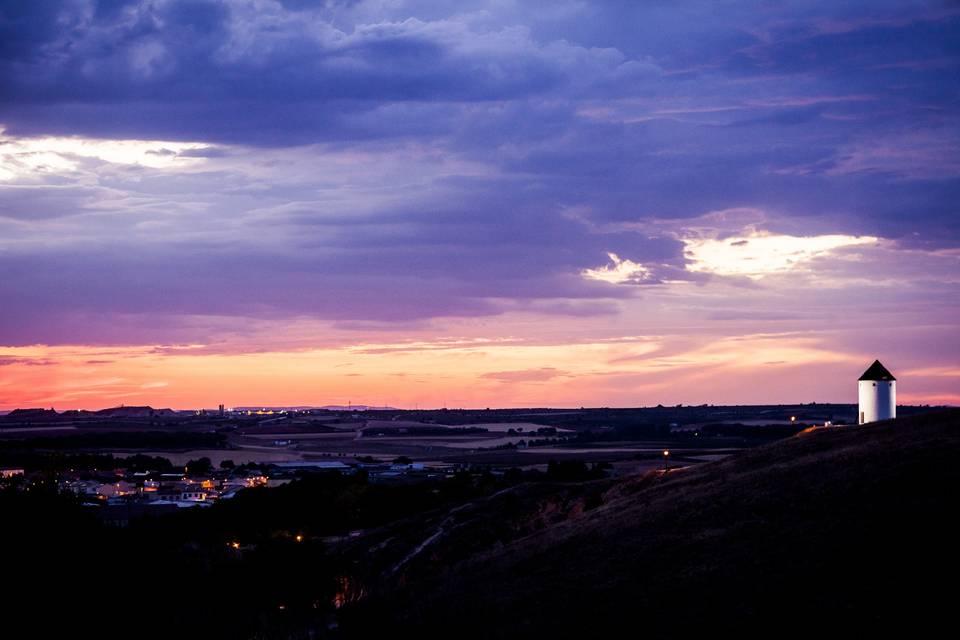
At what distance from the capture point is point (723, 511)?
136 feet

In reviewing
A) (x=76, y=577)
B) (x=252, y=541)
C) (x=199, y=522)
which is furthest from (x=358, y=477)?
(x=76, y=577)

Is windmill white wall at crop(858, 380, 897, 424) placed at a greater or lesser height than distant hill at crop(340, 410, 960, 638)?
greater

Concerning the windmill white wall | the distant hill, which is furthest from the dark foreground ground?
the windmill white wall

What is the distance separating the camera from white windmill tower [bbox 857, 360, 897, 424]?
208 feet

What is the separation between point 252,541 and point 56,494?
3362 centimetres

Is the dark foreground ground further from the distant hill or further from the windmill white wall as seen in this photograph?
the windmill white wall

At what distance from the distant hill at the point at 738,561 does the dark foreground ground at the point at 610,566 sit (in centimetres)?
10

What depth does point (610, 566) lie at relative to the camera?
122ft

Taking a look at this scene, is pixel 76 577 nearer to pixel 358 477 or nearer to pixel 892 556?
pixel 892 556

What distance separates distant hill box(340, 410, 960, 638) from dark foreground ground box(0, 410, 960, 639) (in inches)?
3.8

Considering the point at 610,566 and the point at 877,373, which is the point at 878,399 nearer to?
the point at 877,373

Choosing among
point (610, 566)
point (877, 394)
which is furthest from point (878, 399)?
point (610, 566)

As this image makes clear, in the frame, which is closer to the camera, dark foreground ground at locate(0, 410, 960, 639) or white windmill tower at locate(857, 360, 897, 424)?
dark foreground ground at locate(0, 410, 960, 639)

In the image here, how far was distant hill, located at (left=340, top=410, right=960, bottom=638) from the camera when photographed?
94.3 feet
